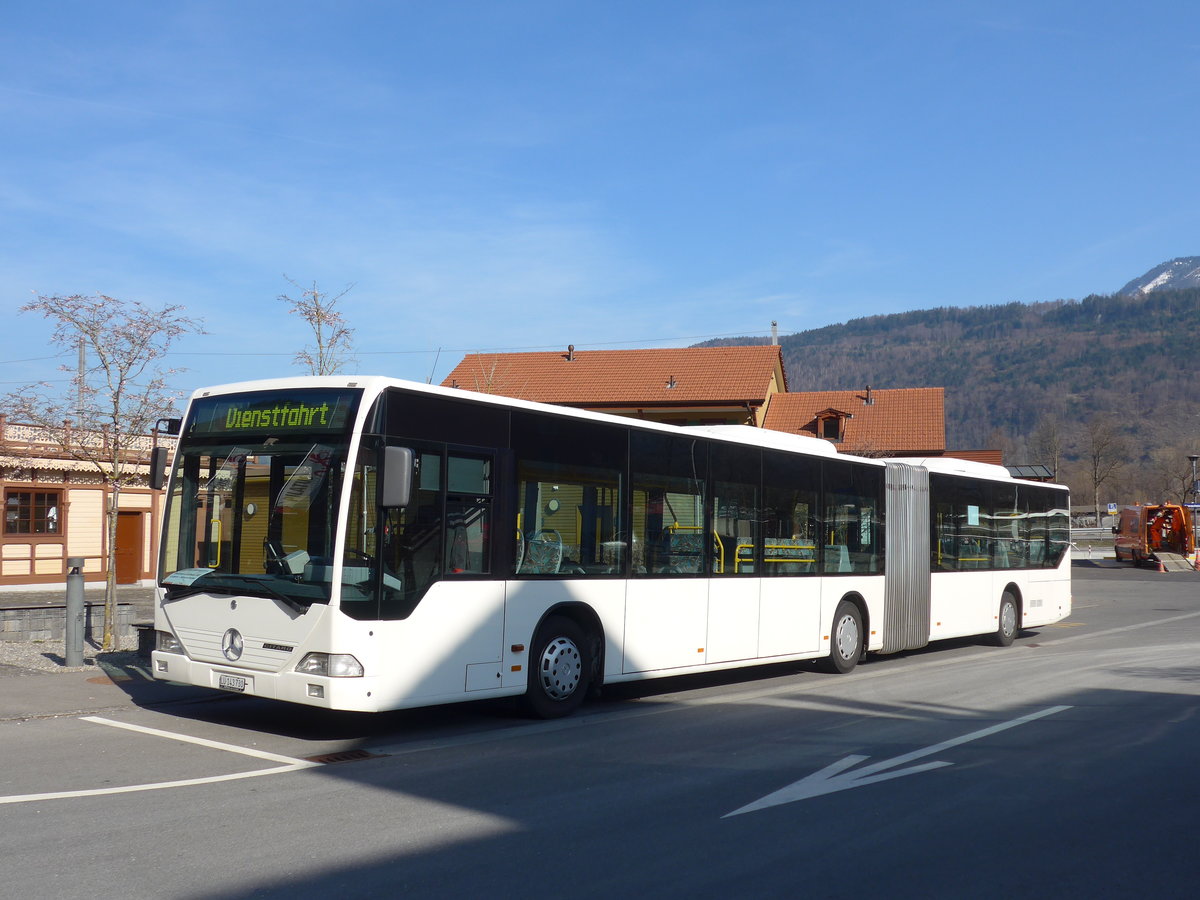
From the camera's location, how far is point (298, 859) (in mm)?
5520

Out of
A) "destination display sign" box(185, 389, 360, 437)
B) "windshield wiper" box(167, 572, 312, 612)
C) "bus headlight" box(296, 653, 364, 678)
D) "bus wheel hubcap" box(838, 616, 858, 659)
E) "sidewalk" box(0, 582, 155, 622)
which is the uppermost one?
"destination display sign" box(185, 389, 360, 437)

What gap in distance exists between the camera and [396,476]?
836cm

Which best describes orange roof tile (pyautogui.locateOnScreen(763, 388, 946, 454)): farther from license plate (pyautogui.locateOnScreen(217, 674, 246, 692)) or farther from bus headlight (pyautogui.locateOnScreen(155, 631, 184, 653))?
license plate (pyautogui.locateOnScreen(217, 674, 246, 692))

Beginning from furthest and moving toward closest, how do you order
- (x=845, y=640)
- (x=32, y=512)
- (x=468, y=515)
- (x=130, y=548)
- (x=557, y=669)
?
1. (x=130, y=548)
2. (x=32, y=512)
3. (x=845, y=640)
4. (x=557, y=669)
5. (x=468, y=515)

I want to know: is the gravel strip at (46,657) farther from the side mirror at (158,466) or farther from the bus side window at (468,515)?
the bus side window at (468,515)

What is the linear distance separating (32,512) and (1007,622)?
2534 centimetres

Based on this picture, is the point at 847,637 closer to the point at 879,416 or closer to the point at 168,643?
the point at 168,643

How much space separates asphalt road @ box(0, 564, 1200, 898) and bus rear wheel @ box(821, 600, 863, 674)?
8.96 feet

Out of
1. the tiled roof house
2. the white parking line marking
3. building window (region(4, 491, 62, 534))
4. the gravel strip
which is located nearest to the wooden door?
building window (region(4, 491, 62, 534))

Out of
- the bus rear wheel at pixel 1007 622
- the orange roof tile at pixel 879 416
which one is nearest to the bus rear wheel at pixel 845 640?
the bus rear wheel at pixel 1007 622

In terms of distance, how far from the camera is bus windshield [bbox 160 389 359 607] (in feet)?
28.5

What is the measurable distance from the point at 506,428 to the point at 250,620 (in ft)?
8.72

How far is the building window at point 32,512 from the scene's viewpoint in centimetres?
3031

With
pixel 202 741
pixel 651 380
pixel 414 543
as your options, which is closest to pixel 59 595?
pixel 202 741
